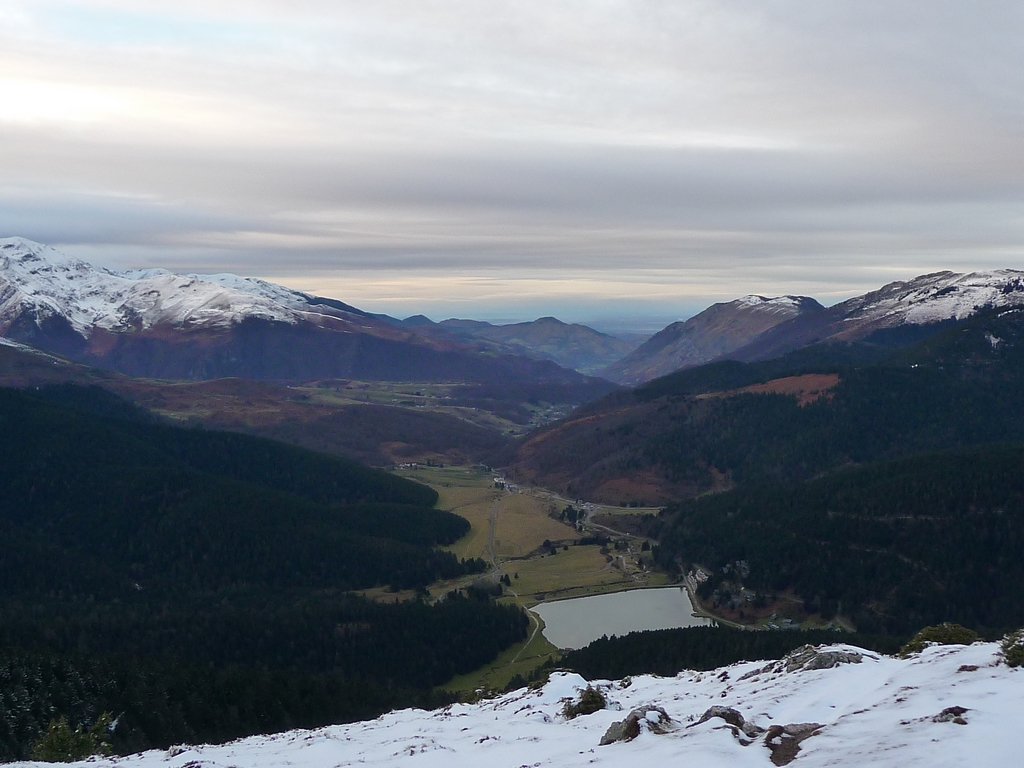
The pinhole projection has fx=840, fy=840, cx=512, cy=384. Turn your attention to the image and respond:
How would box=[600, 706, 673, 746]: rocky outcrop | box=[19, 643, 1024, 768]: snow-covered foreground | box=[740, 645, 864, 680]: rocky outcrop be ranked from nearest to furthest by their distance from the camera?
box=[19, 643, 1024, 768]: snow-covered foreground, box=[600, 706, 673, 746]: rocky outcrop, box=[740, 645, 864, 680]: rocky outcrop

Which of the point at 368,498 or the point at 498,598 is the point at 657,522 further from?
the point at 368,498

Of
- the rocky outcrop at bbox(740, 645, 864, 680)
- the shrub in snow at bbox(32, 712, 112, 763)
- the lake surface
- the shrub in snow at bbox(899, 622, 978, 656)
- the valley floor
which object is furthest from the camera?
the lake surface

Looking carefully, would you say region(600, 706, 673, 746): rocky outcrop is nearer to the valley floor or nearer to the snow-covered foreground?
the snow-covered foreground

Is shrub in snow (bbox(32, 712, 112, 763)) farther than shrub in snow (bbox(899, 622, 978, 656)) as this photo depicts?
Yes

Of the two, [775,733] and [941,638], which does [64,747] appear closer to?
[775,733]

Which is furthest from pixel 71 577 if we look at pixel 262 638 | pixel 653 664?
pixel 653 664

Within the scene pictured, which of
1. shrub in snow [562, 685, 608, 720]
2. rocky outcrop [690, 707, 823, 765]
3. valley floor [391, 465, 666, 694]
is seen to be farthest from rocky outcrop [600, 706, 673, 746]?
valley floor [391, 465, 666, 694]

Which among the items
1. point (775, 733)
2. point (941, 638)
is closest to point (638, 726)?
point (775, 733)
